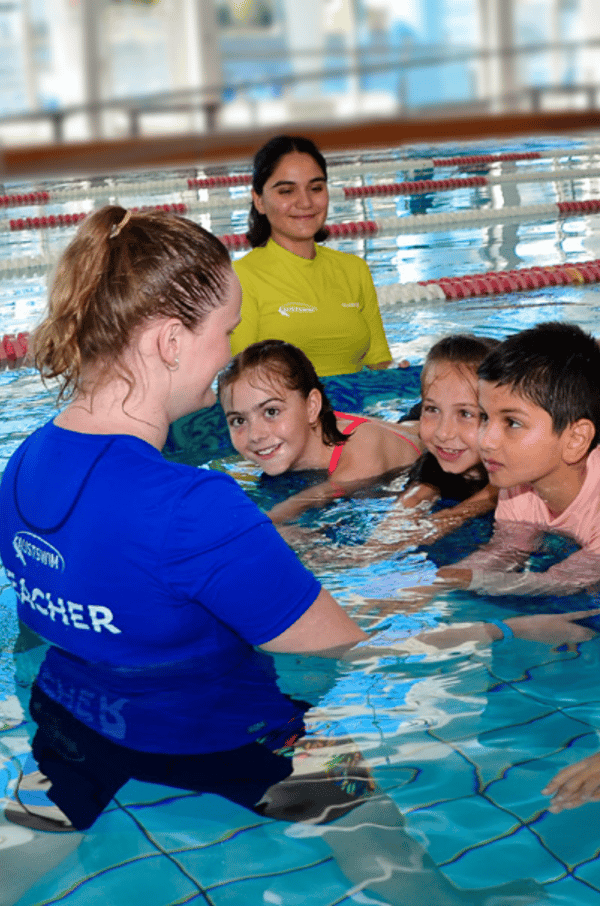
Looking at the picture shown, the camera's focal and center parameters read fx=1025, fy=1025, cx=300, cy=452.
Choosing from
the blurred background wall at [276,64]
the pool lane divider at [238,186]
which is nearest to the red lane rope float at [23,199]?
the pool lane divider at [238,186]

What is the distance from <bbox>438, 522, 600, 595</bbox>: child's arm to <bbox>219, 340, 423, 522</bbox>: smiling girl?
0.64 metres

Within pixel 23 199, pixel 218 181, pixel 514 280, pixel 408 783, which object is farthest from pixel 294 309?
pixel 23 199

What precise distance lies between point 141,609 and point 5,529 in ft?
1.01

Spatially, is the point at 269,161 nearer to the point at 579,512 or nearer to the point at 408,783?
the point at 579,512

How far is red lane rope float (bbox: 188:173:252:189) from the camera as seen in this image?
12.4 meters

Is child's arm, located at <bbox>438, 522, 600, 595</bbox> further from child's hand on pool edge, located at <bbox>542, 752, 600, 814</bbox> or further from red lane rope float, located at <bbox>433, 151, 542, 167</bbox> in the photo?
red lane rope float, located at <bbox>433, 151, 542, 167</bbox>

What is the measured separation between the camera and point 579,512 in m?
2.49

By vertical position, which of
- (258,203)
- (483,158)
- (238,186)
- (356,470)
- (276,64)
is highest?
(483,158)

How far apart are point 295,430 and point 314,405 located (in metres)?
0.12

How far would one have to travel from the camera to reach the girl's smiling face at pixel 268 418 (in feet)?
9.90

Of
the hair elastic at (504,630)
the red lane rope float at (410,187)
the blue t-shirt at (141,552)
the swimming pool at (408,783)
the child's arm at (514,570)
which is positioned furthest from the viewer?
the red lane rope float at (410,187)

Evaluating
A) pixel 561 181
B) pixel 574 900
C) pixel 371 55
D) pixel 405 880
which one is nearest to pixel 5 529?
pixel 405 880

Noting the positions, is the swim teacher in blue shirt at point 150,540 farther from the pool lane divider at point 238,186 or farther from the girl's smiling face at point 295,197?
the pool lane divider at point 238,186

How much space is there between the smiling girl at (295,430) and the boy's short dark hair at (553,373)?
0.76m
